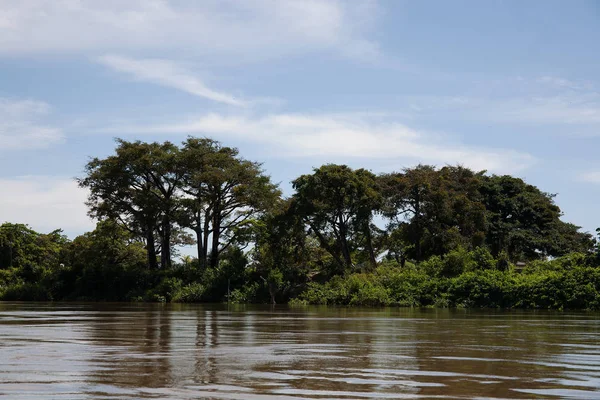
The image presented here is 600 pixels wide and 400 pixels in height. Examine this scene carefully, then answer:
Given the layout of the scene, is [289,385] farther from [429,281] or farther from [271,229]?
[271,229]

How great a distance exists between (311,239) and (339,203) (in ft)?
17.9

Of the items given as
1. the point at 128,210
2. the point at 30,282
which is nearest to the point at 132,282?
the point at 128,210

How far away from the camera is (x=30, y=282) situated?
220 ft

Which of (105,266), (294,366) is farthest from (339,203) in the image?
(294,366)

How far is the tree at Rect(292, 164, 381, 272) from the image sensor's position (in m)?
49.3

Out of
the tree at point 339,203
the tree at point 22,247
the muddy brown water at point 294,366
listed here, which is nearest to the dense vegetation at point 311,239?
the tree at point 339,203

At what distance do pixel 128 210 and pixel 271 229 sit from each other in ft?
45.3

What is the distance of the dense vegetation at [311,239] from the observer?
43.8 meters

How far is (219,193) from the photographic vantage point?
5738 cm

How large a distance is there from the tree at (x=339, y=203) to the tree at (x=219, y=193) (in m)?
6.42

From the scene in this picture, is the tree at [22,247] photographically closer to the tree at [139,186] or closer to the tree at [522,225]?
the tree at [139,186]

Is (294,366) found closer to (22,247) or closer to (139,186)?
(139,186)

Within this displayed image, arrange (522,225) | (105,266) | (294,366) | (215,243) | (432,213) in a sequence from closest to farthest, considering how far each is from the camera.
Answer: (294,366) → (432,213) → (522,225) → (215,243) → (105,266)

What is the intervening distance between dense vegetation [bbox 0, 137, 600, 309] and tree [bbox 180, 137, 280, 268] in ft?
0.36
